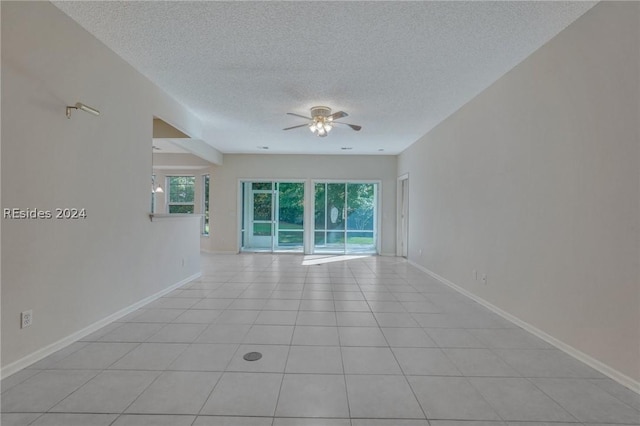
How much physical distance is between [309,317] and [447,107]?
3586 millimetres

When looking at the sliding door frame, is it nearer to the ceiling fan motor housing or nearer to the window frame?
the window frame

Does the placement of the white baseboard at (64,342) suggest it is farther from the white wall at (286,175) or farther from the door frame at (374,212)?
the door frame at (374,212)

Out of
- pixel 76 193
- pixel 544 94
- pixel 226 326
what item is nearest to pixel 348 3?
pixel 544 94

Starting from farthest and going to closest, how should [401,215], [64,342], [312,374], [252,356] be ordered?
[401,215] → [64,342] → [252,356] → [312,374]

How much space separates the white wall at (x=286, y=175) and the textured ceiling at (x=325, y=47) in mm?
3400

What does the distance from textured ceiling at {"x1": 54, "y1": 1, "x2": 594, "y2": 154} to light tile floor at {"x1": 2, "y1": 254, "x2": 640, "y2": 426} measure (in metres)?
2.73

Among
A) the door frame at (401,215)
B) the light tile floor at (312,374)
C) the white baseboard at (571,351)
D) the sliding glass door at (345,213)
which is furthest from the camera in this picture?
the sliding glass door at (345,213)

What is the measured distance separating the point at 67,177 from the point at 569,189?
4182 mm

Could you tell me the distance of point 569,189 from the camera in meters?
2.35

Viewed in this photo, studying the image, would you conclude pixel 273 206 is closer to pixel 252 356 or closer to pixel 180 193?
pixel 180 193

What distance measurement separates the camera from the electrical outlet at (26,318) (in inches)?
79.7

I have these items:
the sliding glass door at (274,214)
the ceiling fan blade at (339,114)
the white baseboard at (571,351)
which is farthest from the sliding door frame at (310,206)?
the white baseboard at (571,351)

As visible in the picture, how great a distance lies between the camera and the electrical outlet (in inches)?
79.7

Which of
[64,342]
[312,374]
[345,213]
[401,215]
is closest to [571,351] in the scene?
[312,374]
